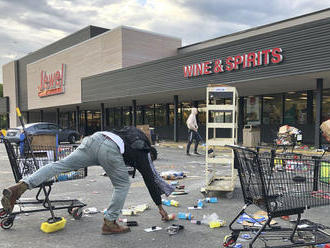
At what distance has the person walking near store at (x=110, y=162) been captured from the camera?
3.37m

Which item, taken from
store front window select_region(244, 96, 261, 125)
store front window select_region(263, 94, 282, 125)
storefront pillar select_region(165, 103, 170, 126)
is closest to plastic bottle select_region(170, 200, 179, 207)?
store front window select_region(263, 94, 282, 125)

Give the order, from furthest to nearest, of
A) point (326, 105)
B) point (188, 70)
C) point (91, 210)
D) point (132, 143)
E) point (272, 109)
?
point (272, 109), point (188, 70), point (326, 105), point (91, 210), point (132, 143)

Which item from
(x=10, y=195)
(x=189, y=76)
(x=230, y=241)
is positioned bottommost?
(x=230, y=241)

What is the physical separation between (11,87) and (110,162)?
49.4 metres

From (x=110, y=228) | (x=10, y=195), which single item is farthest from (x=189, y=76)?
(x=10, y=195)

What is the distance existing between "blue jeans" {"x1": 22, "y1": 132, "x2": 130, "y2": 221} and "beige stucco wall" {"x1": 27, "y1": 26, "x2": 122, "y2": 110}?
21.9 meters

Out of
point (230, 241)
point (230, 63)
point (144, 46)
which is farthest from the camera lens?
point (144, 46)

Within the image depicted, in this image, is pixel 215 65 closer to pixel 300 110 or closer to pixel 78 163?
pixel 300 110

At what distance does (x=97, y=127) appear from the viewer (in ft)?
112

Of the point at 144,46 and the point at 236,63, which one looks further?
the point at 144,46

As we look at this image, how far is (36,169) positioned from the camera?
4125 mm

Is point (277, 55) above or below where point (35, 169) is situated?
above

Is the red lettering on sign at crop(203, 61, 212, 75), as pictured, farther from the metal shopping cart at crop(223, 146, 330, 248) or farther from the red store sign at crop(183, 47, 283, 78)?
the metal shopping cart at crop(223, 146, 330, 248)

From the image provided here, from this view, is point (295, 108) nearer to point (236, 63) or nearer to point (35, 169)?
point (236, 63)
